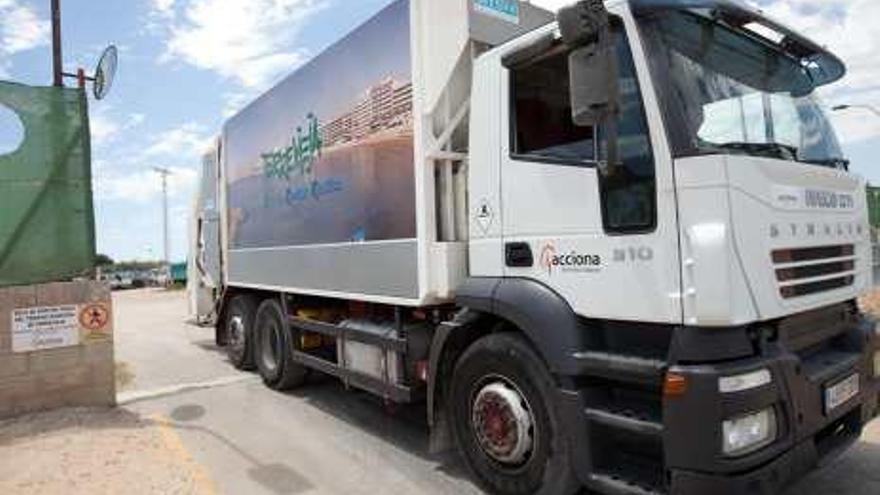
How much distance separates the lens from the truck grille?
4066mm

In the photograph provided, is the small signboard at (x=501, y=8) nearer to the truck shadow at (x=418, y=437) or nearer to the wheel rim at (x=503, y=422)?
the wheel rim at (x=503, y=422)

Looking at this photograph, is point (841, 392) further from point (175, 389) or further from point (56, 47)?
point (56, 47)

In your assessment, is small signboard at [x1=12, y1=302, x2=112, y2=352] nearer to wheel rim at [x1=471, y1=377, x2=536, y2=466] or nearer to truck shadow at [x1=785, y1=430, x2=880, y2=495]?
wheel rim at [x1=471, y1=377, x2=536, y2=466]

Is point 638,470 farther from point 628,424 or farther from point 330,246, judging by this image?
point 330,246

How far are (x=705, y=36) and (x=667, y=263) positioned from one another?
4.42 feet

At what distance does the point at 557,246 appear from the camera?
4.71m

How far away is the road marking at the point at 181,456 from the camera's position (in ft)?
19.0

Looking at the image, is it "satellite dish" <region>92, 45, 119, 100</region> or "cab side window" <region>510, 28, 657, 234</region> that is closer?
"cab side window" <region>510, 28, 657, 234</region>

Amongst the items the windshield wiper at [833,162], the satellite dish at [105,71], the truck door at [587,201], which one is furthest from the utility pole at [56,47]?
the windshield wiper at [833,162]

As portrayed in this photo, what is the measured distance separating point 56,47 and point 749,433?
8.96m

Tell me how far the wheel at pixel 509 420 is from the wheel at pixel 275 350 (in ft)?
12.2

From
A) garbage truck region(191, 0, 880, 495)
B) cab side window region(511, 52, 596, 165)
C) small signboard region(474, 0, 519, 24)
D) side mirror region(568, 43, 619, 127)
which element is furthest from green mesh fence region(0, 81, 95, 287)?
side mirror region(568, 43, 619, 127)

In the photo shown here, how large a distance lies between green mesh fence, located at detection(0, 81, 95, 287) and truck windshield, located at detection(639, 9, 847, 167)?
6.62m

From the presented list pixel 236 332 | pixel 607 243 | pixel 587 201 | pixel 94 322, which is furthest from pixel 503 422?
pixel 236 332
